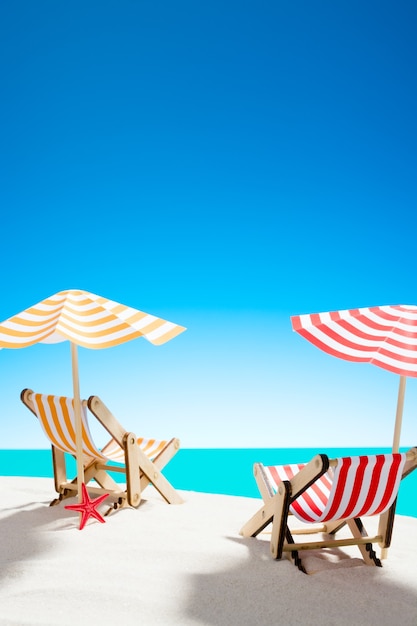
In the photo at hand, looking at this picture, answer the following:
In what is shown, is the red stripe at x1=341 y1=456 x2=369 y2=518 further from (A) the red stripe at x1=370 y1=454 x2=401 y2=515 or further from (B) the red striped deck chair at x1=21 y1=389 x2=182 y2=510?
(B) the red striped deck chair at x1=21 y1=389 x2=182 y2=510

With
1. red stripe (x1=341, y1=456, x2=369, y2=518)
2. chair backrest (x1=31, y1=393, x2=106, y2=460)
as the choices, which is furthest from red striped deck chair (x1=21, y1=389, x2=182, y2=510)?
red stripe (x1=341, y1=456, x2=369, y2=518)

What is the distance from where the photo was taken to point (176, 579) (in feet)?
9.52

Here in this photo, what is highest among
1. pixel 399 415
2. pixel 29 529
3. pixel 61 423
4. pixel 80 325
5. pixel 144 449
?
pixel 80 325

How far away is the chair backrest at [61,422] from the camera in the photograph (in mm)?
4121

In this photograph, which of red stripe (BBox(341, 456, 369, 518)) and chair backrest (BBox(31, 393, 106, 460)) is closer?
red stripe (BBox(341, 456, 369, 518))

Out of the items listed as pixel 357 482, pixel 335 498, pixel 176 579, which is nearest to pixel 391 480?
pixel 357 482

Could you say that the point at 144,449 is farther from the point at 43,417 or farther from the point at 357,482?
the point at 357,482

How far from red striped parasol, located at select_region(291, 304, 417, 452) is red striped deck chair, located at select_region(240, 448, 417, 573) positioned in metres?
0.31

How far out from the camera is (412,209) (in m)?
11.6

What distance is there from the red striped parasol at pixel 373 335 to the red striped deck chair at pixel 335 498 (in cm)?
31

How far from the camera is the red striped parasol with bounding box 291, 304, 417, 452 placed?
2844 millimetres

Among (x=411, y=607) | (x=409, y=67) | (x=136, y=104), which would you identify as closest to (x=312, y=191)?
(x=409, y=67)

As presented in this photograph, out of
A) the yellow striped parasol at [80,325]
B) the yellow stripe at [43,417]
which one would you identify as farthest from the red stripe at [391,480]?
the yellow stripe at [43,417]

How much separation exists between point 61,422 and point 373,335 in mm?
2455
